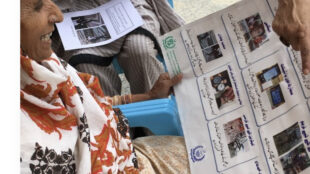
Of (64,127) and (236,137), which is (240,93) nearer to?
(236,137)

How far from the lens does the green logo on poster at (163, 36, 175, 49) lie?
847 mm

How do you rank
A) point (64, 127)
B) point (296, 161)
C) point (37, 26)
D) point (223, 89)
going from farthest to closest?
point (223, 89)
point (296, 161)
point (64, 127)
point (37, 26)

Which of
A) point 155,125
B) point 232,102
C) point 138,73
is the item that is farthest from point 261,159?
point 138,73

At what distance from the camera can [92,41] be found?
3.37 feet

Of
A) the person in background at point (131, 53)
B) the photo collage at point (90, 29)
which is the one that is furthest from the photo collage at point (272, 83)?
the photo collage at point (90, 29)

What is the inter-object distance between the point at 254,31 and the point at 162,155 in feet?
1.15

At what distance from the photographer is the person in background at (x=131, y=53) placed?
1.02m

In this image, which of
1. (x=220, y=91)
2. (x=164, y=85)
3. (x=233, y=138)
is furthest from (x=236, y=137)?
(x=164, y=85)

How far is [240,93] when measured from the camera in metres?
0.75

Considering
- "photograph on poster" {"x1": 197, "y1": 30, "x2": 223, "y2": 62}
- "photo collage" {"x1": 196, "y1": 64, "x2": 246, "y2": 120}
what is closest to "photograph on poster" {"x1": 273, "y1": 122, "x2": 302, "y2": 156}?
"photo collage" {"x1": 196, "y1": 64, "x2": 246, "y2": 120}

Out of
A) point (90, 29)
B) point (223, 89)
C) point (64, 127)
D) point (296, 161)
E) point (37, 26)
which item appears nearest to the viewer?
point (37, 26)

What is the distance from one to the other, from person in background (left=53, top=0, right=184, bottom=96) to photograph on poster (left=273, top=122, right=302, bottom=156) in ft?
1.48
